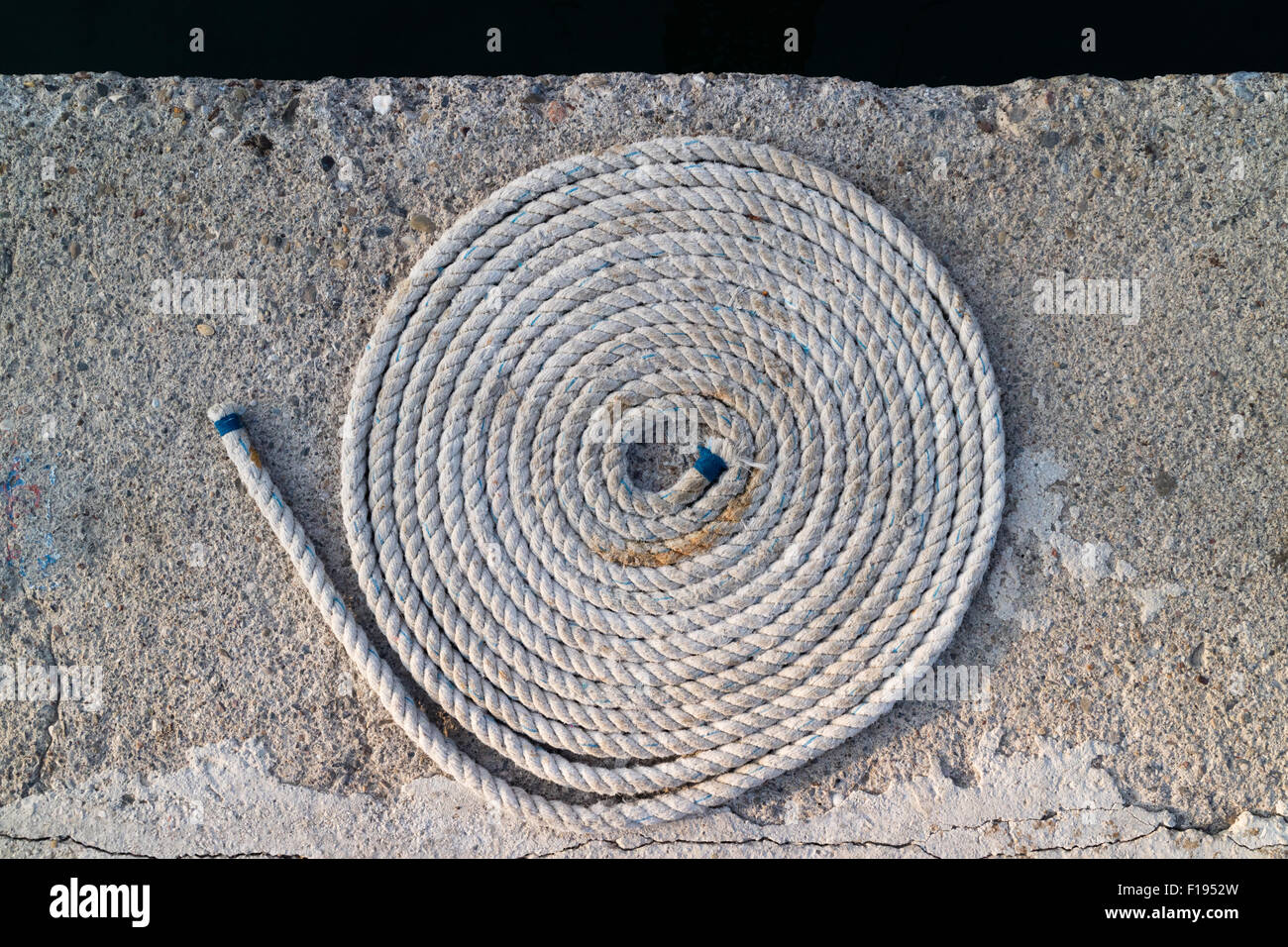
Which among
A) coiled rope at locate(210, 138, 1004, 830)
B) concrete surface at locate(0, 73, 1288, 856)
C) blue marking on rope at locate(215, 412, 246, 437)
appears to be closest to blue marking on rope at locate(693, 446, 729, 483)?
coiled rope at locate(210, 138, 1004, 830)

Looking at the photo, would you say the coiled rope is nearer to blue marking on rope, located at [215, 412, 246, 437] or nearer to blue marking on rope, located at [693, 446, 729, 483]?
blue marking on rope, located at [693, 446, 729, 483]

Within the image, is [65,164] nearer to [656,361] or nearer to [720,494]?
[656,361]

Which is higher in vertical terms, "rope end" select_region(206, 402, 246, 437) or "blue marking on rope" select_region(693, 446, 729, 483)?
"rope end" select_region(206, 402, 246, 437)

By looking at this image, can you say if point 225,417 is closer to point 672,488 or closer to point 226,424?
point 226,424

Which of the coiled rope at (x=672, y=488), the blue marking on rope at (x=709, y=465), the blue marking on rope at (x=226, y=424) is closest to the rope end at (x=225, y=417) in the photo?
the blue marking on rope at (x=226, y=424)

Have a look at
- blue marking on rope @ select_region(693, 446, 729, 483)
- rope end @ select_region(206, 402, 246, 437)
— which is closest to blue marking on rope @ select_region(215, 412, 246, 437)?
rope end @ select_region(206, 402, 246, 437)
